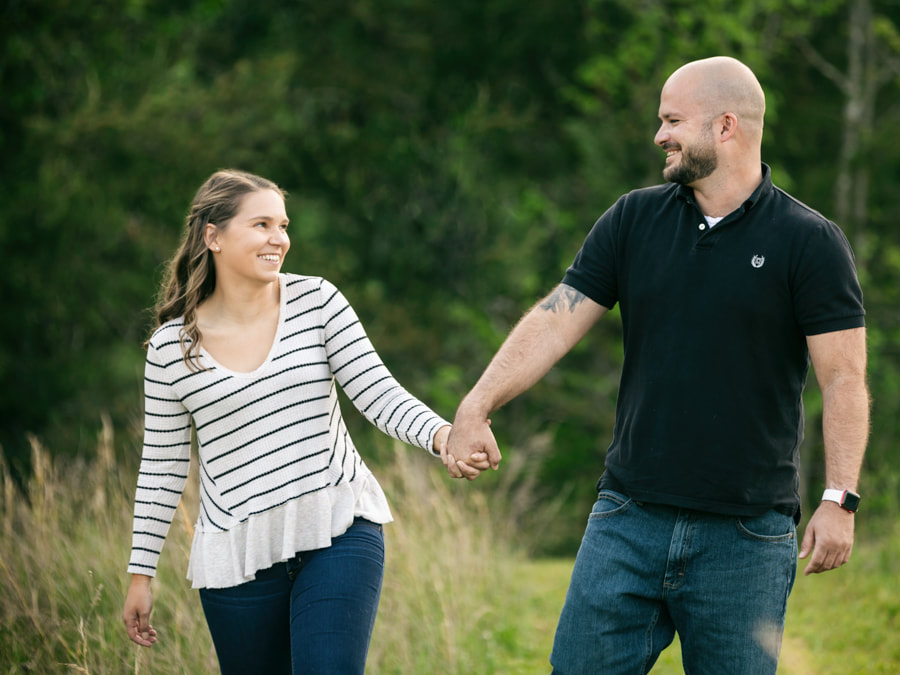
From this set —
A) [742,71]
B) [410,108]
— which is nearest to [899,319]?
[410,108]

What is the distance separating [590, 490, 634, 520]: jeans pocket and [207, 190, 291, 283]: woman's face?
3.86 ft

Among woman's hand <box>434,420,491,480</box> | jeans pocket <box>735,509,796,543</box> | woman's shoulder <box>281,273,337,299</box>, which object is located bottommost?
jeans pocket <box>735,509,796,543</box>

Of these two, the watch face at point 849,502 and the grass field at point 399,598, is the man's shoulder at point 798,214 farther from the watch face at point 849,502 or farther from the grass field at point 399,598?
the grass field at point 399,598

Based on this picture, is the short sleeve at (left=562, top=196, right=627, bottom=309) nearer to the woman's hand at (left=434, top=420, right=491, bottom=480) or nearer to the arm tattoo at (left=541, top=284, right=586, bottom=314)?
the arm tattoo at (left=541, top=284, right=586, bottom=314)

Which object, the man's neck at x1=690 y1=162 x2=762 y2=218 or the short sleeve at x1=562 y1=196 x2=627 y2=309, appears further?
the short sleeve at x1=562 y1=196 x2=627 y2=309

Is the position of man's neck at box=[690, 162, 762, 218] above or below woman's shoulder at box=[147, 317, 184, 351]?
above

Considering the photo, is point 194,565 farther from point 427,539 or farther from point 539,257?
point 539,257

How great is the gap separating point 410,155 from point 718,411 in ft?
42.9

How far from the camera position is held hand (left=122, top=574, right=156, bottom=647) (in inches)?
119

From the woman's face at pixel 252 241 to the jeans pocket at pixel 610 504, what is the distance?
1.18 m

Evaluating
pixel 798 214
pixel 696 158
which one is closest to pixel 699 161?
pixel 696 158

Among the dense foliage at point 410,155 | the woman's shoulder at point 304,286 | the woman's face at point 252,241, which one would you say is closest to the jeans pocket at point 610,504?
the woman's shoulder at point 304,286

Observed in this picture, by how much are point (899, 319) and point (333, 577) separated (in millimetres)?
13139

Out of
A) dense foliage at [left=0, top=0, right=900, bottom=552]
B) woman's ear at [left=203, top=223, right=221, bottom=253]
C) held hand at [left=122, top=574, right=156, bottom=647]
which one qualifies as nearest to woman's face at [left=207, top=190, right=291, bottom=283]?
woman's ear at [left=203, top=223, right=221, bottom=253]
